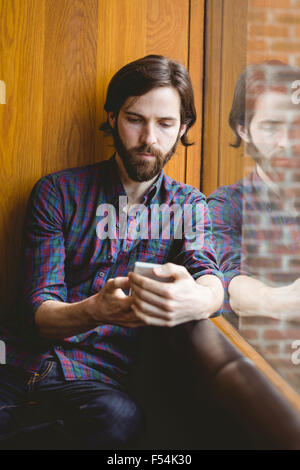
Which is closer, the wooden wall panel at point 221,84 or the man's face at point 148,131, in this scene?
the man's face at point 148,131

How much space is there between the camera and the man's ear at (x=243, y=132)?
169 centimetres

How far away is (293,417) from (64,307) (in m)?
0.67

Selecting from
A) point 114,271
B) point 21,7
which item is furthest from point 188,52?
point 114,271

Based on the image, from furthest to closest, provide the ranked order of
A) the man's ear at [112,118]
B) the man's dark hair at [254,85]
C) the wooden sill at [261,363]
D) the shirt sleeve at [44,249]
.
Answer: the man's dark hair at [254,85]
the man's ear at [112,118]
the shirt sleeve at [44,249]
the wooden sill at [261,363]

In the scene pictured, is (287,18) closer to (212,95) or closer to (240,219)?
(212,95)

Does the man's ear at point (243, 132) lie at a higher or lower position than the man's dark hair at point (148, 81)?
lower

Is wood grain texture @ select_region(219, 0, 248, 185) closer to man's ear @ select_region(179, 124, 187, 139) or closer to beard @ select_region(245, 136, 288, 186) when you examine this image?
beard @ select_region(245, 136, 288, 186)

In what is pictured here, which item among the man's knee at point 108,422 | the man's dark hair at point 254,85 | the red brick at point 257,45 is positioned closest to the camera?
the man's knee at point 108,422

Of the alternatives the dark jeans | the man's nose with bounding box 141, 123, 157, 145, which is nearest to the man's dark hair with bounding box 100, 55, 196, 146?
the man's nose with bounding box 141, 123, 157, 145

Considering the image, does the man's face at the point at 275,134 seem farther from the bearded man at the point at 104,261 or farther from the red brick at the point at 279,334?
the red brick at the point at 279,334

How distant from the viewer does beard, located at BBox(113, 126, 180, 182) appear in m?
1.42

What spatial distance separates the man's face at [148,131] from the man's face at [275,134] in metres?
0.34

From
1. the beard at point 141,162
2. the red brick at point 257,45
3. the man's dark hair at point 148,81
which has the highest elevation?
the red brick at point 257,45

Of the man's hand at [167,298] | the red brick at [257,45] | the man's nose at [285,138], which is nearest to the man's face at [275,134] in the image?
the man's nose at [285,138]
